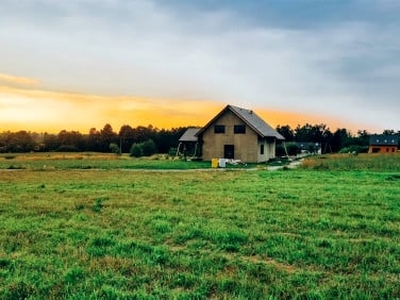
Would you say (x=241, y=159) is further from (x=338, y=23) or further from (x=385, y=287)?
(x=385, y=287)

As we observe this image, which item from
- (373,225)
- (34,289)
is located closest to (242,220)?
(373,225)

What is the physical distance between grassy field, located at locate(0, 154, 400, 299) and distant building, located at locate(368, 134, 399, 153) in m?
105

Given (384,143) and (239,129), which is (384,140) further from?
(239,129)

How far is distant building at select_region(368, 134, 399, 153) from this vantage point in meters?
111

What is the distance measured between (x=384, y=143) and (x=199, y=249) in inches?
4480

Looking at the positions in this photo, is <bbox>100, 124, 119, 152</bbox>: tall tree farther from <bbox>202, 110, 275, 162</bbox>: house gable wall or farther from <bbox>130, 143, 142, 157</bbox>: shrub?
<bbox>202, 110, 275, 162</bbox>: house gable wall

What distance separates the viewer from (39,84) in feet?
103

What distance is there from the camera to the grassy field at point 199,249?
5.50 meters

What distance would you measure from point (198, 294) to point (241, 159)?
40.9 metres

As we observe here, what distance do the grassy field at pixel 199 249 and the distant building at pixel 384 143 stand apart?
105 meters

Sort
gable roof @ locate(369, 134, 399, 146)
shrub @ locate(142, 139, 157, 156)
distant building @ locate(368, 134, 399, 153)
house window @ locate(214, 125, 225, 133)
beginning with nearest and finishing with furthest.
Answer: house window @ locate(214, 125, 225, 133)
shrub @ locate(142, 139, 157, 156)
distant building @ locate(368, 134, 399, 153)
gable roof @ locate(369, 134, 399, 146)

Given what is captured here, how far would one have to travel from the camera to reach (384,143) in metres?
111

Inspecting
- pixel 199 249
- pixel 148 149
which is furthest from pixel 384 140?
pixel 199 249

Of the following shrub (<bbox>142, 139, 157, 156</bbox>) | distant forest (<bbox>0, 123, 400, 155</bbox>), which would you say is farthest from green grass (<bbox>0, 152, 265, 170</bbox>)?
distant forest (<bbox>0, 123, 400, 155</bbox>)
